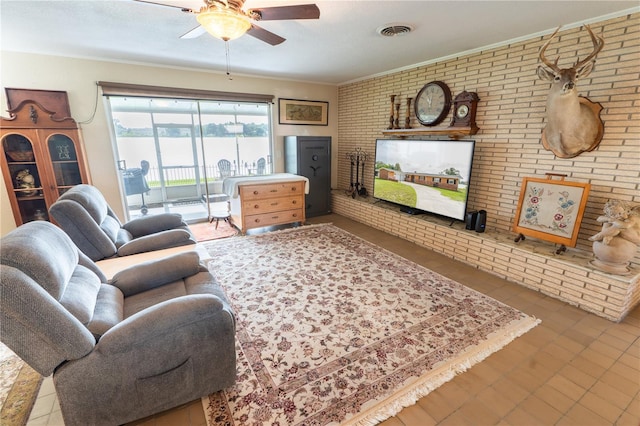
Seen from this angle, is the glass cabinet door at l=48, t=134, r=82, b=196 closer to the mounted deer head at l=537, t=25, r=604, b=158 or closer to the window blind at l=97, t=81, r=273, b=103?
the window blind at l=97, t=81, r=273, b=103

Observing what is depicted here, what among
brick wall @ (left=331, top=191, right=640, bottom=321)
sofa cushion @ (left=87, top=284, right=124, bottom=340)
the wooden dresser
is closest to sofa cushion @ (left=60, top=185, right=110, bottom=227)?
sofa cushion @ (left=87, top=284, right=124, bottom=340)

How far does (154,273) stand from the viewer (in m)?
1.94

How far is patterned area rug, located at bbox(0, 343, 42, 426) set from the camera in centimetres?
151

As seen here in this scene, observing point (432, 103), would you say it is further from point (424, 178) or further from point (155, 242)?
point (155, 242)

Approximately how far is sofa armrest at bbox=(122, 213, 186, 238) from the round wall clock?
348 centimetres

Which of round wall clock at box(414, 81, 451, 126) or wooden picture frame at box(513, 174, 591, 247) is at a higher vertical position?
round wall clock at box(414, 81, 451, 126)

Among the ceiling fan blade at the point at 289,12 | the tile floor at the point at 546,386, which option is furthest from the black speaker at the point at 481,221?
the ceiling fan blade at the point at 289,12

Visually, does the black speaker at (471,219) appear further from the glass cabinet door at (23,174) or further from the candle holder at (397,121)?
the glass cabinet door at (23,174)

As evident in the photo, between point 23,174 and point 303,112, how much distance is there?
4170 millimetres

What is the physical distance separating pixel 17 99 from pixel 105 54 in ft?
3.79

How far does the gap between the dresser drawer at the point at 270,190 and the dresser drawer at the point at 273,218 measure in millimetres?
292

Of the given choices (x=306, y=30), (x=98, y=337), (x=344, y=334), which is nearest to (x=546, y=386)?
(x=344, y=334)

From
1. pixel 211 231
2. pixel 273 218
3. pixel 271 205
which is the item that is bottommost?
pixel 211 231

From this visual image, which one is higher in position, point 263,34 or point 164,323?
point 263,34
